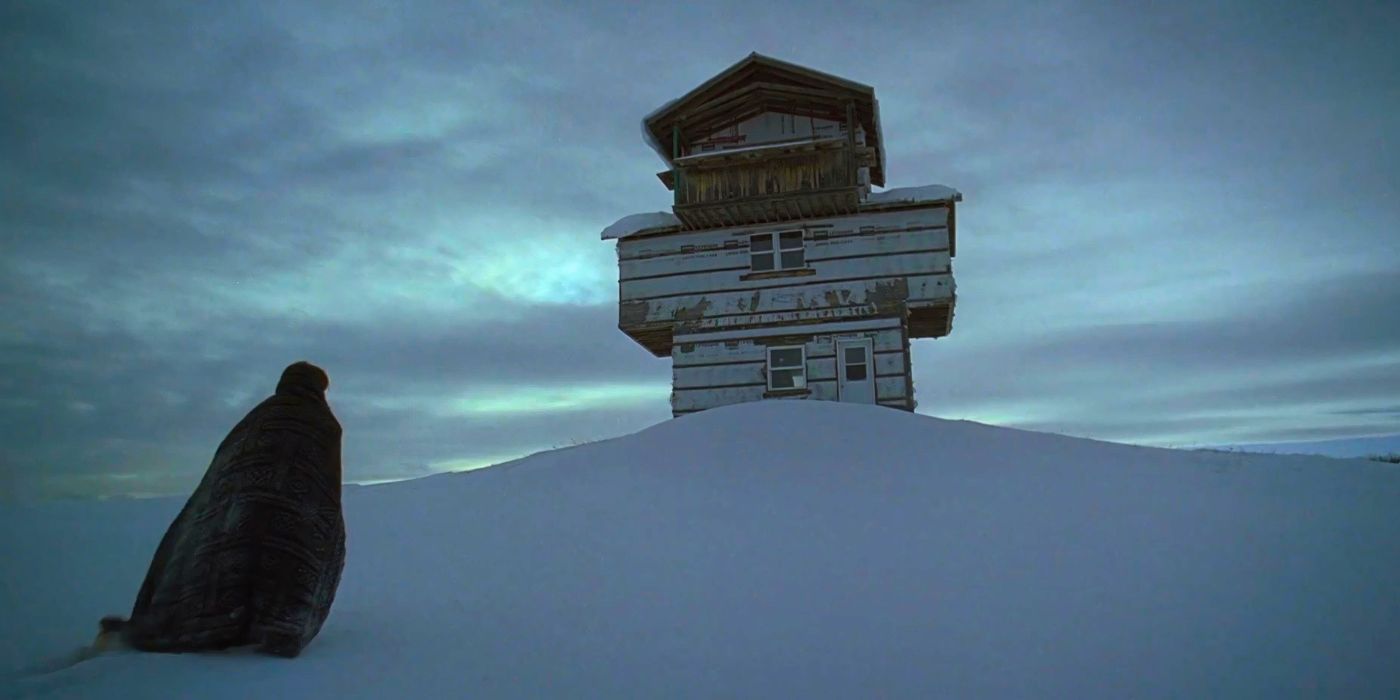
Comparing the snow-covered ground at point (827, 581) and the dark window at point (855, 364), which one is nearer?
the snow-covered ground at point (827, 581)

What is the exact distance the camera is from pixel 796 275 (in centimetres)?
2158

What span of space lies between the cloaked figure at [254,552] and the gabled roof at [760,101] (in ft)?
58.5

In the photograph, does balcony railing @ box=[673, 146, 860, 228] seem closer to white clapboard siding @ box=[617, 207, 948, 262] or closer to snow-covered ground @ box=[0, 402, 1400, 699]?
white clapboard siding @ box=[617, 207, 948, 262]

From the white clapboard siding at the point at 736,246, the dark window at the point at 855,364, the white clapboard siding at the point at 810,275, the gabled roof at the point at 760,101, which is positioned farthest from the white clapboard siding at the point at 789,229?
the dark window at the point at 855,364

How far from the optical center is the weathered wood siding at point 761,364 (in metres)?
20.6

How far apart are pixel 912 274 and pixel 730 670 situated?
55.2 ft

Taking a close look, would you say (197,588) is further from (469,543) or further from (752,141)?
(752,141)

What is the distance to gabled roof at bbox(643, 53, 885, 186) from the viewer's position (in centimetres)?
2094

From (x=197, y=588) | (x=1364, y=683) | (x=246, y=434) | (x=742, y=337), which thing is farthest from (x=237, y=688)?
(x=742, y=337)

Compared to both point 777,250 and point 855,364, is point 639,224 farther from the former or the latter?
point 855,364

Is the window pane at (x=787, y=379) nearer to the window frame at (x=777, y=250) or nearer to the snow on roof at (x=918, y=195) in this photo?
the window frame at (x=777, y=250)

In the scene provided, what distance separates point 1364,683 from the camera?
5.26 m

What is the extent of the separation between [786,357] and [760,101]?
7372mm

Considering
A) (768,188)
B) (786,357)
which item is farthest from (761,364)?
(768,188)
